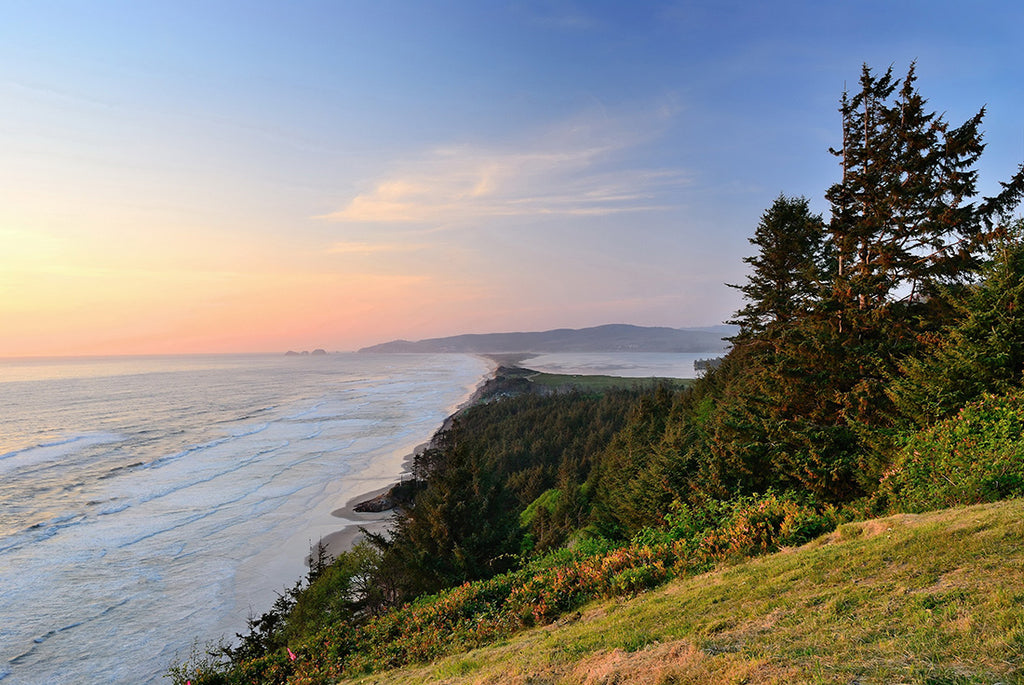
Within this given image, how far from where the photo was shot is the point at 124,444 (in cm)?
4734

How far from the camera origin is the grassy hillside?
4191 mm

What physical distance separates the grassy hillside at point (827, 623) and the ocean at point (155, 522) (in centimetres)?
1391

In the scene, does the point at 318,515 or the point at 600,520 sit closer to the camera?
the point at 600,520

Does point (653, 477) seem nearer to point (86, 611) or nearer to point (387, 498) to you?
point (387, 498)

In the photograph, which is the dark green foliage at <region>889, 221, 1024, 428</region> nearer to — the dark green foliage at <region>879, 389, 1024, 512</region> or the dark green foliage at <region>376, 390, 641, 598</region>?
the dark green foliage at <region>879, 389, 1024, 512</region>

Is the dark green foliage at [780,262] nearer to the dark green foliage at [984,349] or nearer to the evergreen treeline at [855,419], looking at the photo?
the evergreen treeline at [855,419]

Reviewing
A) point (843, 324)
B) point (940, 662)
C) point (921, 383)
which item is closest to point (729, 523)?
point (921, 383)

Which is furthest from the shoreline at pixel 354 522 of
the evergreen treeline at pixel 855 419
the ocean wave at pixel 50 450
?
the ocean wave at pixel 50 450

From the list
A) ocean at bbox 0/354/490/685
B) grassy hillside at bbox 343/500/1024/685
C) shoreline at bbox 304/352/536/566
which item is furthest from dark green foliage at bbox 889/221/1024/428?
ocean at bbox 0/354/490/685

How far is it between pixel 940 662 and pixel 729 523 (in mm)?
7157

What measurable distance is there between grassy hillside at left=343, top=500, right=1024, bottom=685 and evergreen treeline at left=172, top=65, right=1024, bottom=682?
239 centimetres

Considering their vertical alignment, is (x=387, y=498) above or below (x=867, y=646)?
below

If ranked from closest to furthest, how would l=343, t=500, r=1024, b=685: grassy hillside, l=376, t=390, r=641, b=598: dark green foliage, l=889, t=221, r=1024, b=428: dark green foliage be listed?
l=343, t=500, r=1024, b=685: grassy hillside → l=889, t=221, r=1024, b=428: dark green foliage → l=376, t=390, r=641, b=598: dark green foliage

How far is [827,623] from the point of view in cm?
530
